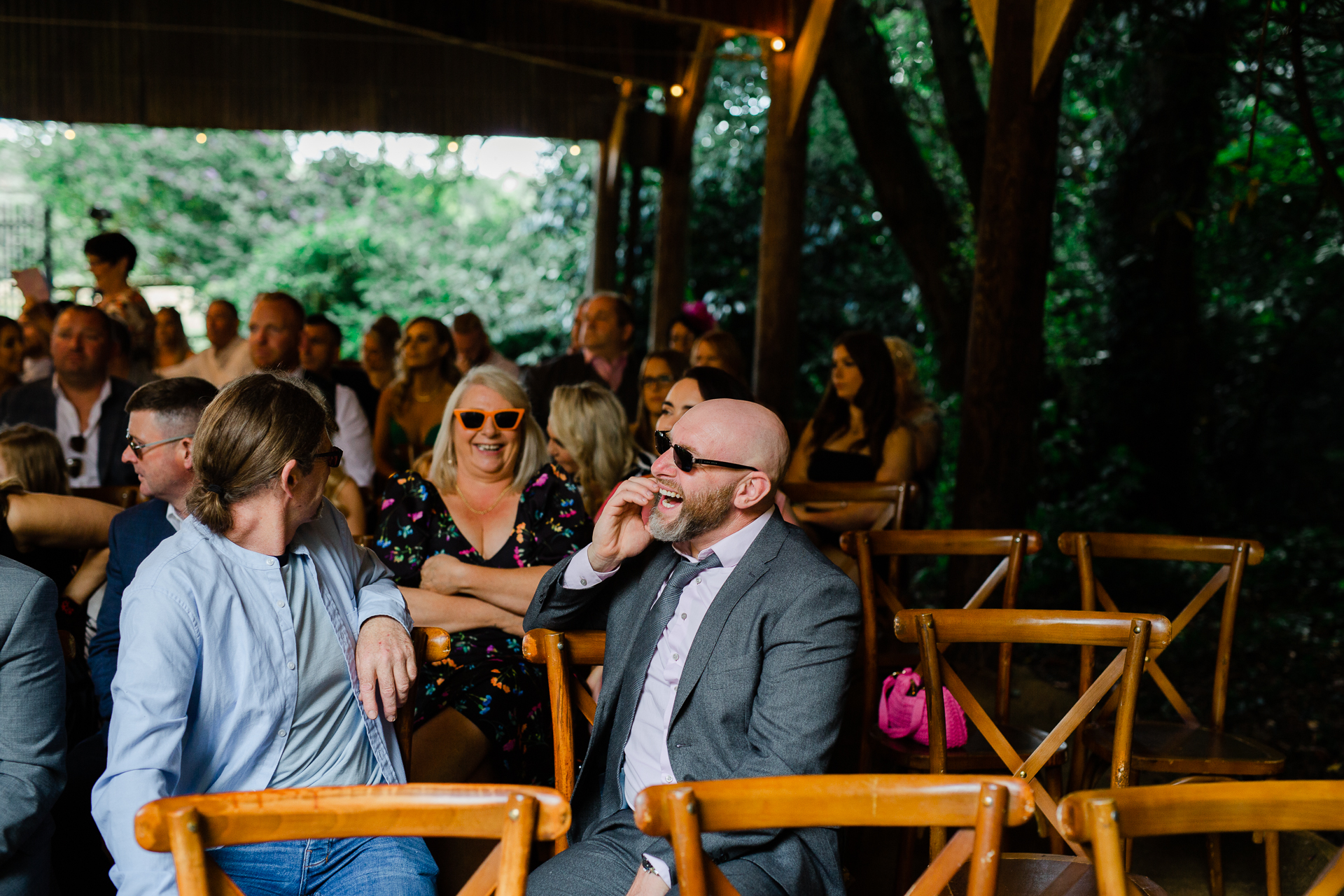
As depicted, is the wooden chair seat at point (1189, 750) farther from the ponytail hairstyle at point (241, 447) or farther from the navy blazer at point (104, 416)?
the navy blazer at point (104, 416)

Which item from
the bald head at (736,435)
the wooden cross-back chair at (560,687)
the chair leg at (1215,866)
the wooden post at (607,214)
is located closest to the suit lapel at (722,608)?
the bald head at (736,435)

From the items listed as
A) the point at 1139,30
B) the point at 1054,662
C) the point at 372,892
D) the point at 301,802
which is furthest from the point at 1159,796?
the point at 1139,30

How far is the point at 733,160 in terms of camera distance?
11898 millimetres

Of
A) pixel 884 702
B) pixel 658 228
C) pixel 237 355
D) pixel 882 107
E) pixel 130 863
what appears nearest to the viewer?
pixel 130 863

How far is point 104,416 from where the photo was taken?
13.8 ft

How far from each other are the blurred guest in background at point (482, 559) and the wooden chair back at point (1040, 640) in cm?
102

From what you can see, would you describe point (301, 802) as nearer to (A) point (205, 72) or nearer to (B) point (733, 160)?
(A) point (205, 72)

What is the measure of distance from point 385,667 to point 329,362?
15.3 feet

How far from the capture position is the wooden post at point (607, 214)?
31.3 feet

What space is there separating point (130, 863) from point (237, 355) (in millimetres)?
4391

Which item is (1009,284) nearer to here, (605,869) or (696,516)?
(696,516)

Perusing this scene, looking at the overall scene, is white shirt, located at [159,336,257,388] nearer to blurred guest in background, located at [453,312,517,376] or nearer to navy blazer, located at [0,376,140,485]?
navy blazer, located at [0,376,140,485]

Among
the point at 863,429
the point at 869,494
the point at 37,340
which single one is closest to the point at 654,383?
the point at 863,429

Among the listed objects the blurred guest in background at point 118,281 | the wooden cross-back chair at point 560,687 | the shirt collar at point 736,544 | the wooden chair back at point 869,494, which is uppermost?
the blurred guest in background at point 118,281
